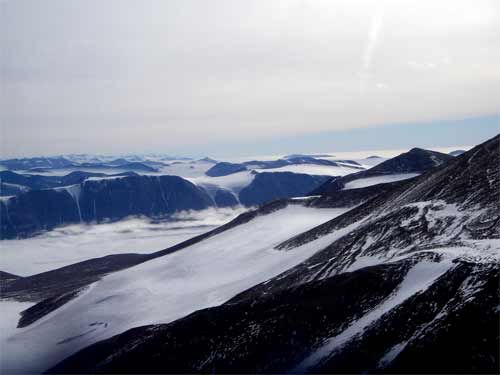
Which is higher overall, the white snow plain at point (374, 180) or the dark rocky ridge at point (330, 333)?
the white snow plain at point (374, 180)

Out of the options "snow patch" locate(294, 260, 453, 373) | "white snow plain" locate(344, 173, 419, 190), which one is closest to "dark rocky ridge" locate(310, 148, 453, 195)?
"white snow plain" locate(344, 173, 419, 190)

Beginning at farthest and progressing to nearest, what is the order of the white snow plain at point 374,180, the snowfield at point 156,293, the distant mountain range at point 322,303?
the white snow plain at point 374,180 < the snowfield at point 156,293 < the distant mountain range at point 322,303

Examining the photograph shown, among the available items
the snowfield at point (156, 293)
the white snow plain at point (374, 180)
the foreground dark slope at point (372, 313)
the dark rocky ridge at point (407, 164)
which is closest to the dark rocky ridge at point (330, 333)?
the foreground dark slope at point (372, 313)

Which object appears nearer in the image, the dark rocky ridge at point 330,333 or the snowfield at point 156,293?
the dark rocky ridge at point 330,333

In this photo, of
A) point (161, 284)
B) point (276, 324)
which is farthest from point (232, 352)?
point (161, 284)

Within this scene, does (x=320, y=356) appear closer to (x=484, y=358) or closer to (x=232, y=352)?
(x=232, y=352)

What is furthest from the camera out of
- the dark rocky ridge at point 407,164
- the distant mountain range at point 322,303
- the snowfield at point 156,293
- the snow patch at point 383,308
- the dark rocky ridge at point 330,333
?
the dark rocky ridge at point 407,164

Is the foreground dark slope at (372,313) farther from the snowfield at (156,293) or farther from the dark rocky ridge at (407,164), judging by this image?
the dark rocky ridge at (407,164)
